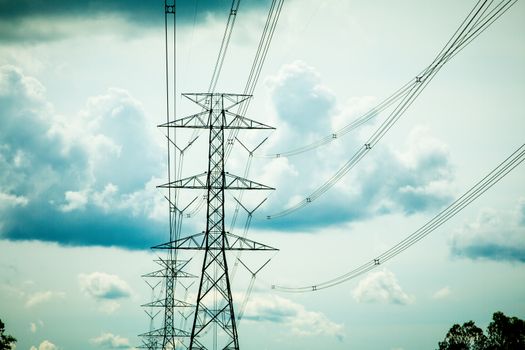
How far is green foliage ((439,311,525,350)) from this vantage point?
7931 centimetres

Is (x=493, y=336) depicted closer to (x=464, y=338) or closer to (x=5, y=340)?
(x=464, y=338)

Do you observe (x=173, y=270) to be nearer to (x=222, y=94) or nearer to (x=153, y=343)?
(x=153, y=343)

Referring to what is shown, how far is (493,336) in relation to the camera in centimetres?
8206

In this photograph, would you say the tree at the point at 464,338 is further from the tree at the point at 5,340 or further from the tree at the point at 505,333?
the tree at the point at 5,340

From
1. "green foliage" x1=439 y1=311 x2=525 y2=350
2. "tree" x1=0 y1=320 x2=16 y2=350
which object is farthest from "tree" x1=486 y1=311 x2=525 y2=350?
"tree" x1=0 y1=320 x2=16 y2=350

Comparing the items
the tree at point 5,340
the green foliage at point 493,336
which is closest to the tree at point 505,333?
the green foliage at point 493,336

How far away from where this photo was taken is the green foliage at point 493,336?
79.3m

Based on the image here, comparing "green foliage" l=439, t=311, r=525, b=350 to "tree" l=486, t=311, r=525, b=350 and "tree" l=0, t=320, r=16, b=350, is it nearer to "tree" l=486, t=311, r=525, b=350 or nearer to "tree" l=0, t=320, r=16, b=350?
"tree" l=486, t=311, r=525, b=350

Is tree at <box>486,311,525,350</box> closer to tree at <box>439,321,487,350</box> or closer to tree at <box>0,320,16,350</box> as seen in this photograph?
tree at <box>439,321,487,350</box>

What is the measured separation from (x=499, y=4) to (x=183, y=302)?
46.2 metres

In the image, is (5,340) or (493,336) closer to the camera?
(5,340)

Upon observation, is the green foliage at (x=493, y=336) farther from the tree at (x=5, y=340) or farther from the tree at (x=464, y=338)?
the tree at (x=5, y=340)

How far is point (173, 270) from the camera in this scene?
54.9 m

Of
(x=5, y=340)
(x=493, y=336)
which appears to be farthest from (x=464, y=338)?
(x=5, y=340)
